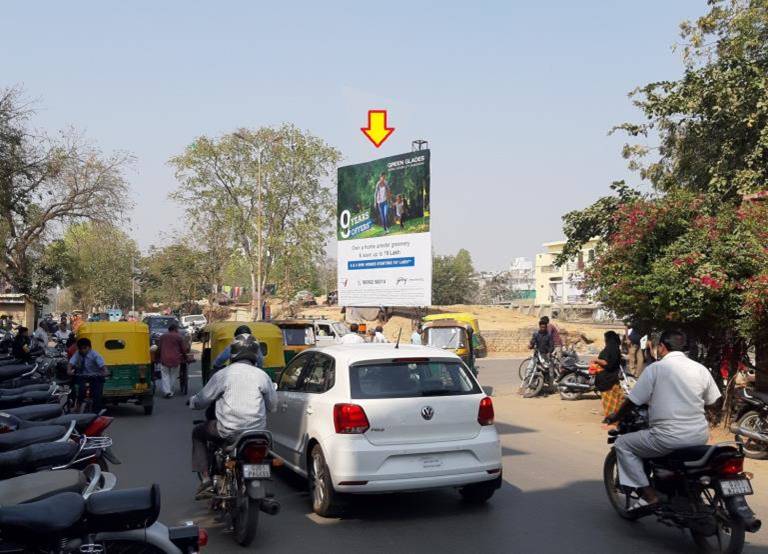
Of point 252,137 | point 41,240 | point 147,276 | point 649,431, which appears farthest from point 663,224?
point 147,276

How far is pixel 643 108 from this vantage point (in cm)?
1708

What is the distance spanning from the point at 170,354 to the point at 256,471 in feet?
40.7

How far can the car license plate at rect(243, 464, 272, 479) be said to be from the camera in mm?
6340

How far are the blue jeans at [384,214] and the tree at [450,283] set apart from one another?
47174 millimetres

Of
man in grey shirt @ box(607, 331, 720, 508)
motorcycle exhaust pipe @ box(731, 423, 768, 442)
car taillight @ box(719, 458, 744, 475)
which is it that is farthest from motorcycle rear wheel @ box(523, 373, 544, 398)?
car taillight @ box(719, 458, 744, 475)

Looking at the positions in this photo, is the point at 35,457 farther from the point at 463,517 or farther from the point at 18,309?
the point at 18,309

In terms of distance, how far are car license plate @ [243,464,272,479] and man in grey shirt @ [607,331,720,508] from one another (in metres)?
2.93

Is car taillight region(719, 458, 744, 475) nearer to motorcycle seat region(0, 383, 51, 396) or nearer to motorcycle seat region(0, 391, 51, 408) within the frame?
motorcycle seat region(0, 391, 51, 408)

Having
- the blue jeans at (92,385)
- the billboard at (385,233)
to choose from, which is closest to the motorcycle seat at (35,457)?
the blue jeans at (92,385)

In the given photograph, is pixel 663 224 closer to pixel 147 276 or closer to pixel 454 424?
pixel 454 424

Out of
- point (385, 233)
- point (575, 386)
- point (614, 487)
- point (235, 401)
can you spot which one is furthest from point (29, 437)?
point (385, 233)

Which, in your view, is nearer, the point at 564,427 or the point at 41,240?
the point at 564,427

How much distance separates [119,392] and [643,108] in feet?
40.0

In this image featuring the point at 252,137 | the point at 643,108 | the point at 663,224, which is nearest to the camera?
the point at 663,224
